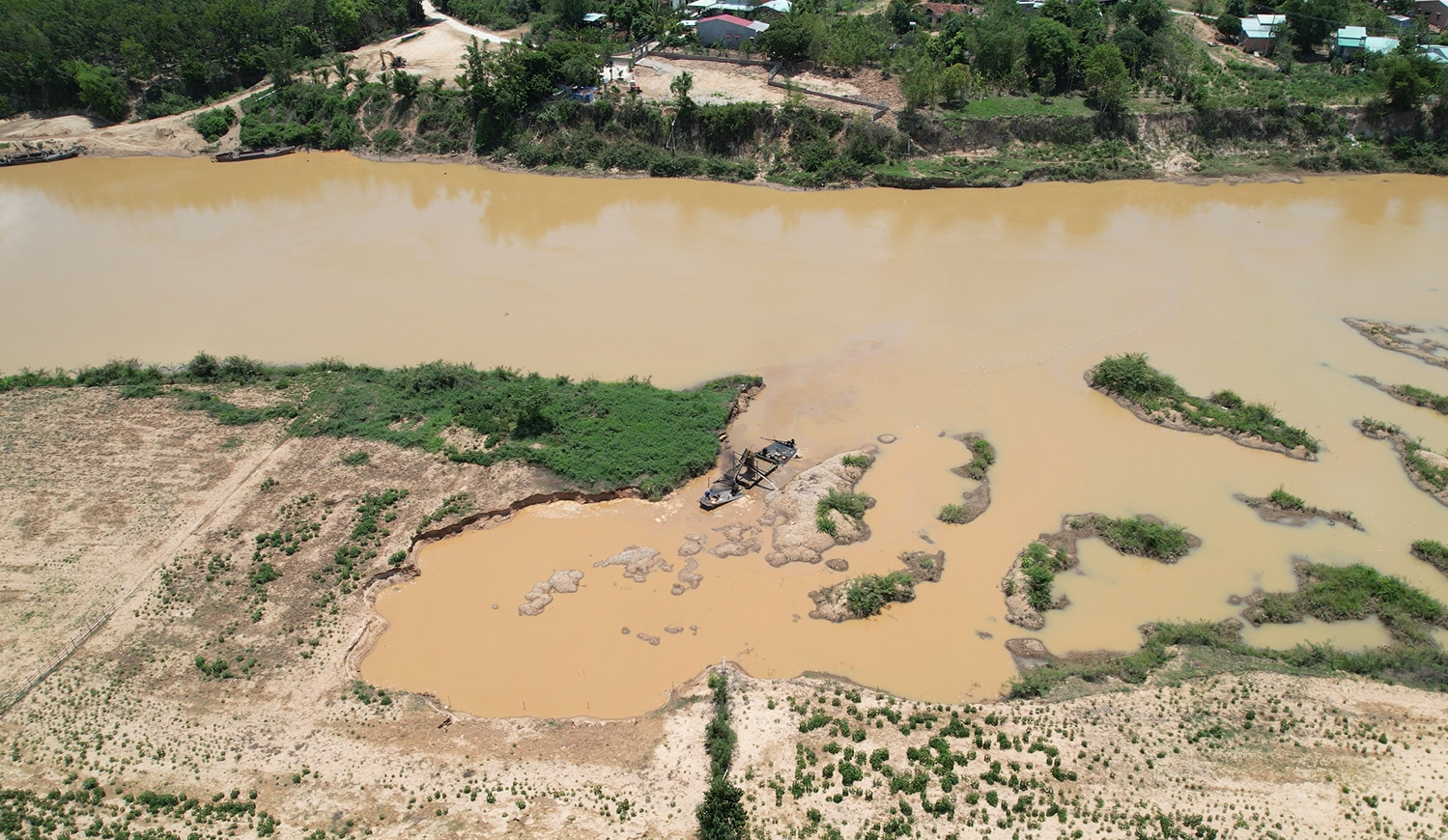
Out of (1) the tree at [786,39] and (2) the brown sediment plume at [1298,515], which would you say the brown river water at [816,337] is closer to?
(2) the brown sediment plume at [1298,515]

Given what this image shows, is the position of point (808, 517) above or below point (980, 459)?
below

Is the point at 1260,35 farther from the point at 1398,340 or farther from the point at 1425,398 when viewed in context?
the point at 1425,398

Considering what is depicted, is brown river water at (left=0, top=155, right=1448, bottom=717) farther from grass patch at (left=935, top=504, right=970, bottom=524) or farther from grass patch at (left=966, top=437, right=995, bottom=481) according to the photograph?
grass patch at (left=966, top=437, right=995, bottom=481)

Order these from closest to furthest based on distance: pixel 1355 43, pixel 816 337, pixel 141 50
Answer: pixel 816 337 → pixel 1355 43 → pixel 141 50

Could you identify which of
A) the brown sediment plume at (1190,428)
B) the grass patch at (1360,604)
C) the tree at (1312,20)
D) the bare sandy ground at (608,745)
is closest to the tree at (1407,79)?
the tree at (1312,20)

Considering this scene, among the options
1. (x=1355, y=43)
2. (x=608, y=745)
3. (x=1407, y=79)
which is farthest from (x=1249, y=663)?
(x=1355, y=43)
